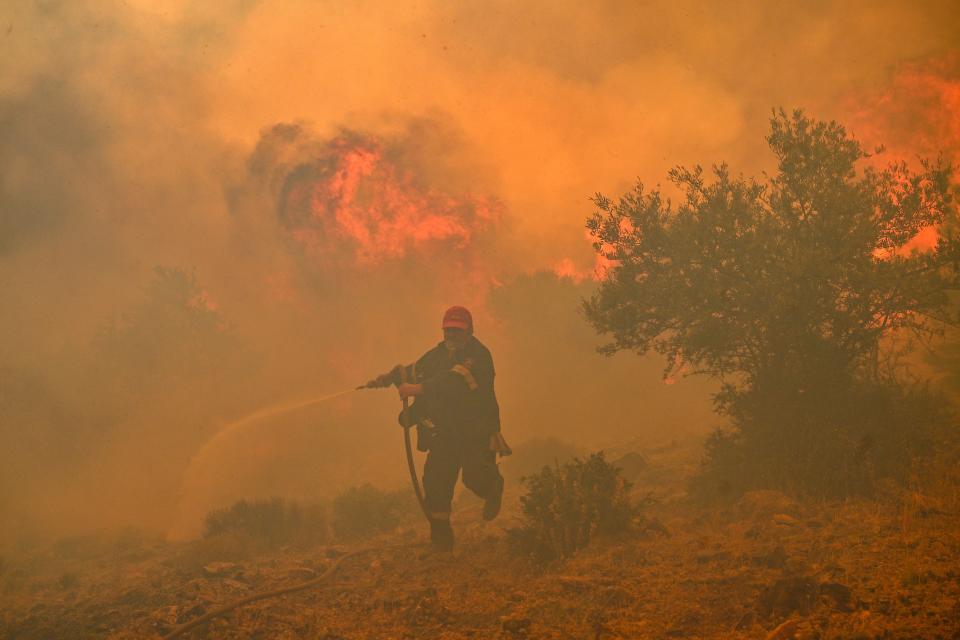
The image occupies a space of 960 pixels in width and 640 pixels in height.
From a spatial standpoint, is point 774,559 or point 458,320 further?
point 458,320

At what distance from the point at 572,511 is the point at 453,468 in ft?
5.69

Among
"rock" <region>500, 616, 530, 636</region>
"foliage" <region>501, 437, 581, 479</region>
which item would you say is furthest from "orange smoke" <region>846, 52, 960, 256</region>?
"rock" <region>500, 616, 530, 636</region>

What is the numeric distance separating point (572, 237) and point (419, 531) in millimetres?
36288

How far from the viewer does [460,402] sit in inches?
331

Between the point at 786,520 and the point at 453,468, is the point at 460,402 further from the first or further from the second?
the point at 786,520

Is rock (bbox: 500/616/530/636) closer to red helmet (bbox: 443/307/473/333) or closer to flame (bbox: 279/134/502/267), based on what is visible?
red helmet (bbox: 443/307/473/333)

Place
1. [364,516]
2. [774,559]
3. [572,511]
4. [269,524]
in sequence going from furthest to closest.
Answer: [364,516] → [269,524] → [572,511] → [774,559]

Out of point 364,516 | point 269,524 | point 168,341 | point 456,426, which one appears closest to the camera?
point 456,426

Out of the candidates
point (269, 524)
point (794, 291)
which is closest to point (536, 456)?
point (269, 524)

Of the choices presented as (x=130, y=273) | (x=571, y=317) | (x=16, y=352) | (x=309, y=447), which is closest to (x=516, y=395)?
(x=571, y=317)

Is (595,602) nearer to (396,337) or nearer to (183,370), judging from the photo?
(183,370)

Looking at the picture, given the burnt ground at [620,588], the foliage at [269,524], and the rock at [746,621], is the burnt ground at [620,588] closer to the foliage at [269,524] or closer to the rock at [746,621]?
the rock at [746,621]

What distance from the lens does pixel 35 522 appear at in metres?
21.7

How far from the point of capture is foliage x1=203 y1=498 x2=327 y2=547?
418 inches
